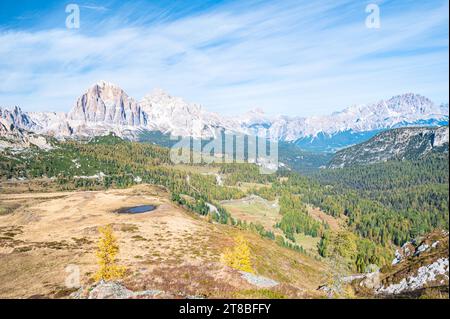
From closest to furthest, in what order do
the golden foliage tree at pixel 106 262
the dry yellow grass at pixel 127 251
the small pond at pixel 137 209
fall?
the dry yellow grass at pixel 127 251 < the golden foliage tree at pixel 106 262 < the small pond at pixel 137 209

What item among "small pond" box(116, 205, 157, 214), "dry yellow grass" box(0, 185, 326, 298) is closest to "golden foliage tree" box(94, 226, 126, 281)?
"dry yellow grass" box(0, 185, 326, 298)

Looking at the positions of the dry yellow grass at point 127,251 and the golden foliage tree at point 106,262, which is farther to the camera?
the golden foliage tree at point 106,262

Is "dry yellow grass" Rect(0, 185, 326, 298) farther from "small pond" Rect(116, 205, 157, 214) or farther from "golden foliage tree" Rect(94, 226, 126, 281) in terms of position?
"golden foliage tree" Rect(94, 226, 126, 281)

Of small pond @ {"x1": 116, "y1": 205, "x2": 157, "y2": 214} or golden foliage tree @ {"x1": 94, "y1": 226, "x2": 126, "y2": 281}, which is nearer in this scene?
golden foliage tree @ {"x1": 94, "y1": 226, "x2": 126, "y2": 281}

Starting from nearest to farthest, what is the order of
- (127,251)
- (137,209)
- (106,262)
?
(106,262), (127,251), (137,209)

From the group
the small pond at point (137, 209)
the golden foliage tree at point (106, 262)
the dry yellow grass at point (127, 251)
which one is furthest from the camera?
the small pond at point (137, 209)

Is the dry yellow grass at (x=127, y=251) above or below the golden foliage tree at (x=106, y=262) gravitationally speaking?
below

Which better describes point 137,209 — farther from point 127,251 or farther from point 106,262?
point 106,262

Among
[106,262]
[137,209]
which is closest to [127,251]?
[106,262]

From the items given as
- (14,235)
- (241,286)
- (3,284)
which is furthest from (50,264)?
(241,286)

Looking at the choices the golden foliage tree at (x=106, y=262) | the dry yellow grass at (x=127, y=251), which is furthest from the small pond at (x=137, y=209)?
the golden foliage tree at (x=106, y=262)

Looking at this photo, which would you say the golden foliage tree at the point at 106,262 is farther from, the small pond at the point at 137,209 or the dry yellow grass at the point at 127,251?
the small pond at the point at 137,209
